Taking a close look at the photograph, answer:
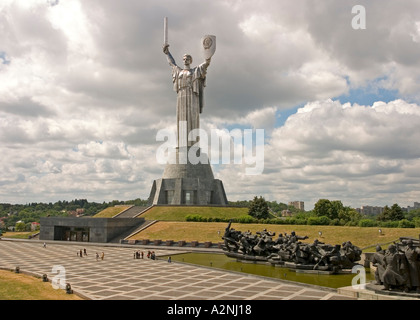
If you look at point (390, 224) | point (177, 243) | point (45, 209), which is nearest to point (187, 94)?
point (177, 243)

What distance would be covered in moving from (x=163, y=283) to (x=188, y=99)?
1661 inches

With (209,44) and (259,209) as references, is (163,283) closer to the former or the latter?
(259,209)

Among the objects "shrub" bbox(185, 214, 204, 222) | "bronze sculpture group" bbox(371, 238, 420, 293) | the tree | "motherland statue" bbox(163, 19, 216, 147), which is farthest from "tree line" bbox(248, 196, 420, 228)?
"bronze sculpture group" bbox(371, 238, 420, 293)

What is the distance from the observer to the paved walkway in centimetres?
1466

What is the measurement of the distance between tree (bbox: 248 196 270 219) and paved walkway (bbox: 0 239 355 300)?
74.8ft

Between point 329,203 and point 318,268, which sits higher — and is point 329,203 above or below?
above

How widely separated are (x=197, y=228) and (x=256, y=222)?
704 centimetres

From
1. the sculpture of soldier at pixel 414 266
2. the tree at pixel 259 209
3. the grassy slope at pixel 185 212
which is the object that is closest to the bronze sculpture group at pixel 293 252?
the sculpture of soldier at pixel 414 266

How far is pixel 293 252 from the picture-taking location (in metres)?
21.5

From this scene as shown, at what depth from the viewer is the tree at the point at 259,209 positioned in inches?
1809
